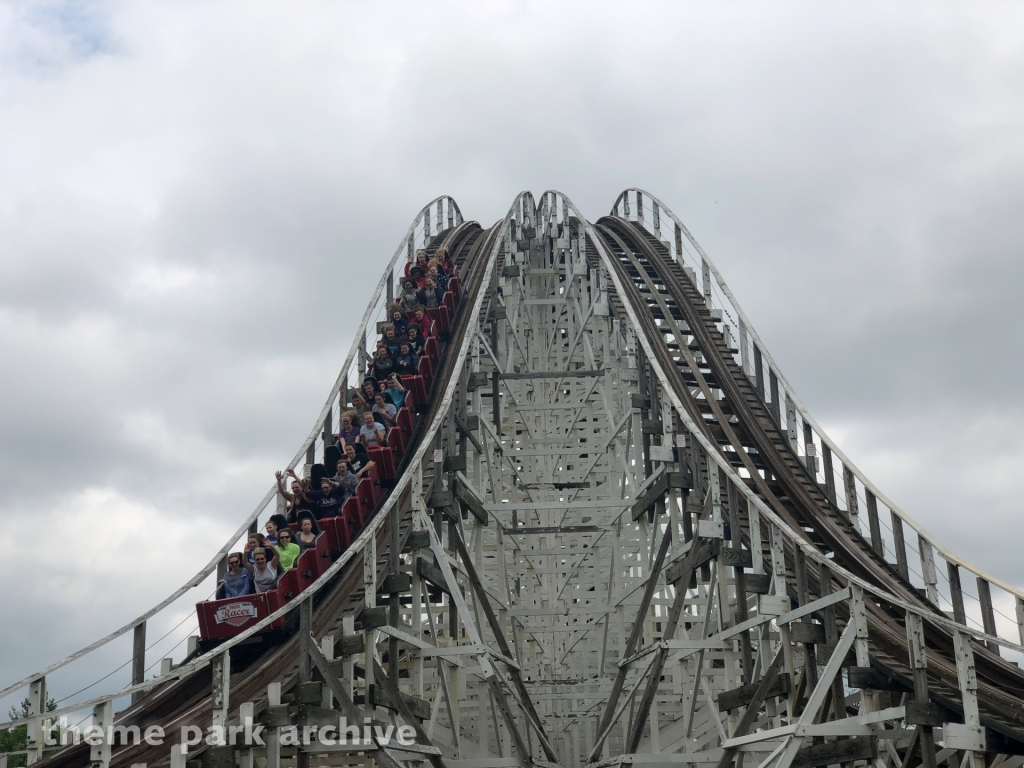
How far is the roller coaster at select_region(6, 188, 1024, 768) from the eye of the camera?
8766 millimetres

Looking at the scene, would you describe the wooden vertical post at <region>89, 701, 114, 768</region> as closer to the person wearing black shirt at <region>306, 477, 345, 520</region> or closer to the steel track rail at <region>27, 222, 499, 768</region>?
the steel track rail at <region>27, 222, 499, 768</region>

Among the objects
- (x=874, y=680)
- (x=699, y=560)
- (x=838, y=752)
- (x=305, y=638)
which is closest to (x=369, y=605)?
(x=305, y=638)

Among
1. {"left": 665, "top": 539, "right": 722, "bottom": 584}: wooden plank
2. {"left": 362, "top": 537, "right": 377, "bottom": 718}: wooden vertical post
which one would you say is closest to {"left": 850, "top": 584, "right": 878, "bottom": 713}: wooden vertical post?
{"left": 665, "top": 539, "right": 722, "bottom": 584}: wooden plank

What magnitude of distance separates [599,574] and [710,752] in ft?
10.3

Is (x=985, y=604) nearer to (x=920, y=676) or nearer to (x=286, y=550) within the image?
(x=920, y=676)

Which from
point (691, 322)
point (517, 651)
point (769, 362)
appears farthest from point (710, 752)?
point (691, 322)

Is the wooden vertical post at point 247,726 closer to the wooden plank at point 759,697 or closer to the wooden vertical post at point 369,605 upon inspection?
the wooden vertical post at point 369,605

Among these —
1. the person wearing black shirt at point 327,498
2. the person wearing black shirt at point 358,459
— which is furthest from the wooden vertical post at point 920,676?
the person wearing black shirt at point 358,459

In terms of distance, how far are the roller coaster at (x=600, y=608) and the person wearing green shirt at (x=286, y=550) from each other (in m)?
0.22

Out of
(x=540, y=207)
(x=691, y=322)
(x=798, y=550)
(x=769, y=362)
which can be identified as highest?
(x=540, y=207)

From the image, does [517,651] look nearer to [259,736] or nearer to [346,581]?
[346,581]

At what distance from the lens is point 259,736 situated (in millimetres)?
8406

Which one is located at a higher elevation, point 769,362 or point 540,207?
point 540,207

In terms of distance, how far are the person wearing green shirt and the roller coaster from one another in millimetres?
219
